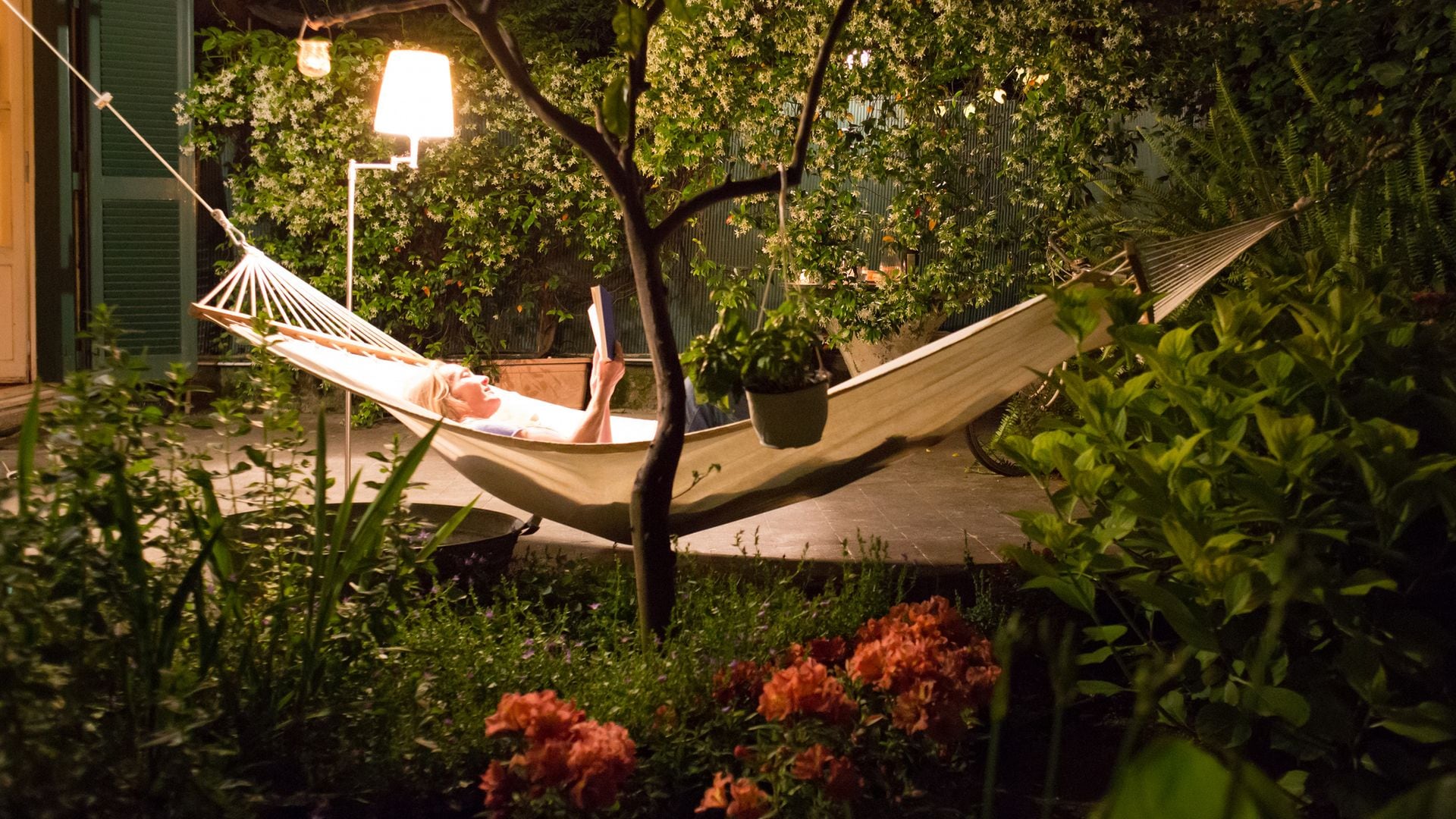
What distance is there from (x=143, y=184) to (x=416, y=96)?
7.06 ft

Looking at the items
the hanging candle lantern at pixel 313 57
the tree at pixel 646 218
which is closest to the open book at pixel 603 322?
the tree at pixel 646 218

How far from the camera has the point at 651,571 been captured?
1.95 metres

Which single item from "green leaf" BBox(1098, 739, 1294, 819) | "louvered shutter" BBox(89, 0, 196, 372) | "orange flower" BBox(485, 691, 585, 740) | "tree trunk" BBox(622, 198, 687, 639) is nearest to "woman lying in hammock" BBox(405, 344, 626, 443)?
"tree trunk" BBox(622, 198, 687, 639)

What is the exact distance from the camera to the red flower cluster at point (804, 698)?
→ 1.46m

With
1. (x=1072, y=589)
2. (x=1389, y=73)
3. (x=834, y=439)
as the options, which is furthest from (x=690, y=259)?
(x=1072, y=589)

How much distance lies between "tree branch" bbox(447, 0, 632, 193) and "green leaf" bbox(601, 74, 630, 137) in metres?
0.19

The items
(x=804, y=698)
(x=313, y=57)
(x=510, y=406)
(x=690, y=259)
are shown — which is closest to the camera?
(x=804, y=698)

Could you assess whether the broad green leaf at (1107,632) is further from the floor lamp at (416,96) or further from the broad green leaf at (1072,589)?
the floor lamp at (416,96)

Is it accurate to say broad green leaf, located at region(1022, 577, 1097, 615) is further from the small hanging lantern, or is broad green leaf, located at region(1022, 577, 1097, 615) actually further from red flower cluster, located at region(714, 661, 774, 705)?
the small hanging lantern

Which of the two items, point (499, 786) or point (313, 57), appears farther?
point (313, 57)

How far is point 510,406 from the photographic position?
3.53m

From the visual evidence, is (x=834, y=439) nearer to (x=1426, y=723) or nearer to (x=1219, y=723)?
(x=1219, y=723)

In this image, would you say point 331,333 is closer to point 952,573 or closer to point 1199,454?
point 952,573

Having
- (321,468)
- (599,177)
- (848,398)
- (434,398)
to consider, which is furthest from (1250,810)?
(599,177)
